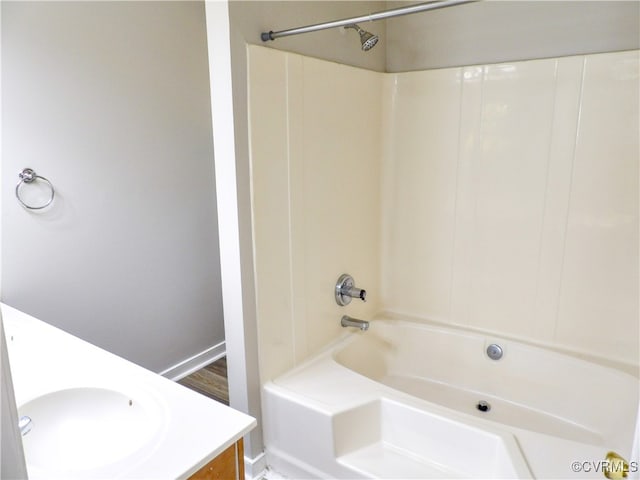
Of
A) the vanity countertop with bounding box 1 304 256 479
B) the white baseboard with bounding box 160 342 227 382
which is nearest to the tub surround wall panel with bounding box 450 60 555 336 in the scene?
the white baseboard with bounding box 160 342 227 382

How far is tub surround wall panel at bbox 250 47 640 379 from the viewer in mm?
1938

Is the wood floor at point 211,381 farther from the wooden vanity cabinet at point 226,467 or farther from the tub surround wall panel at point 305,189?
the wooden vanity cabinet at point 226,467

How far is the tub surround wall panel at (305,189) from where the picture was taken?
1.77m

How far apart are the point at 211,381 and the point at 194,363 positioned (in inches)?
7.3

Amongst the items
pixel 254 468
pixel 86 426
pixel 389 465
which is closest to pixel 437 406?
pixel 389 465

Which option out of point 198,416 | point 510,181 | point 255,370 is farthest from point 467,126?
point 198,416

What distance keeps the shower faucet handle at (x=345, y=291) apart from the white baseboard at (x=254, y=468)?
0.77 m

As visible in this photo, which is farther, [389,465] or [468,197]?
[468,197]

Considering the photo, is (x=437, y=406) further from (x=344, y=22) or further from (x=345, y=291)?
(x=344, y=22)

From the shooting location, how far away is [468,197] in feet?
7.70

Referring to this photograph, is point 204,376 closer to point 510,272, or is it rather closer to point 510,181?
point 510,272

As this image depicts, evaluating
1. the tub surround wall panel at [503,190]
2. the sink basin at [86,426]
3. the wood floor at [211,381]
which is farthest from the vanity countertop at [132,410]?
the tub surround wall panel at [503,190]

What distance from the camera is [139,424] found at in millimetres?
1133

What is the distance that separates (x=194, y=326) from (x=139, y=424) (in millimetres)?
1753
